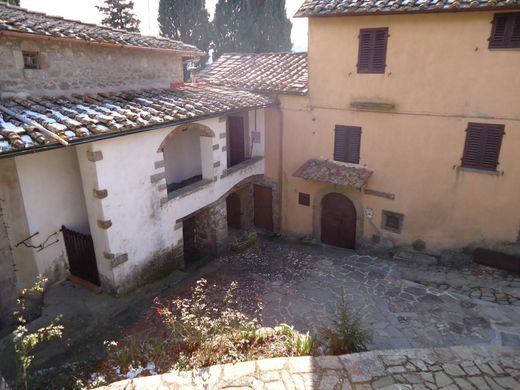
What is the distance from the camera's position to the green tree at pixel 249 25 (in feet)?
97.0

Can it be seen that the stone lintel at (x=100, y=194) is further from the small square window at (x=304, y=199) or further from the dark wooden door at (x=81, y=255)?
the small square window at (x=304, y=199)

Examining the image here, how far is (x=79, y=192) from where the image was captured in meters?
9.20

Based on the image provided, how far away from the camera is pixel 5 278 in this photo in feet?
25.6

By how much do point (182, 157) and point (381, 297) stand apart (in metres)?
7.62

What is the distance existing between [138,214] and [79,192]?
5.31ft

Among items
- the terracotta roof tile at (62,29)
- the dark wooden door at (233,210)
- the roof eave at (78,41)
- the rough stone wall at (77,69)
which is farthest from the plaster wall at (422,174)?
the terracotta roof tile at (62,29)

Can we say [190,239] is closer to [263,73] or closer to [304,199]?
[304,199]

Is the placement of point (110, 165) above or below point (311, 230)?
above

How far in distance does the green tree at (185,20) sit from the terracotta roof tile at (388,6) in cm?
2049

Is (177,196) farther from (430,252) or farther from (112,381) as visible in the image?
(430,252)

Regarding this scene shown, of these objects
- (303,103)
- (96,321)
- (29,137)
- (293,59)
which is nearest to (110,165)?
(29,137)

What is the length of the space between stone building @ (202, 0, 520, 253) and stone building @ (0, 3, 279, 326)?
3.03 metres

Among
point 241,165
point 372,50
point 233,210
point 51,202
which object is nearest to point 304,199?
point 241,165

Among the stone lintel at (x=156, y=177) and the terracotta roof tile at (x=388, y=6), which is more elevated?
the terracotta roof tile at (x=388, y=6)
